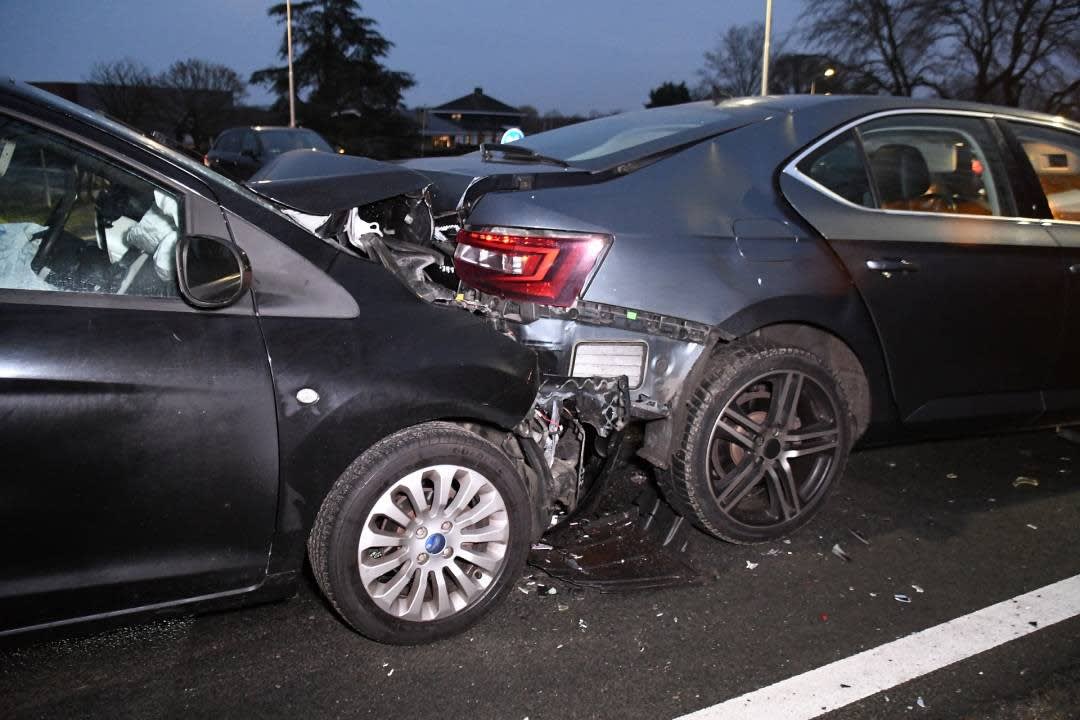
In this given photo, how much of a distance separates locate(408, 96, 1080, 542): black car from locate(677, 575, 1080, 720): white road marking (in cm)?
77

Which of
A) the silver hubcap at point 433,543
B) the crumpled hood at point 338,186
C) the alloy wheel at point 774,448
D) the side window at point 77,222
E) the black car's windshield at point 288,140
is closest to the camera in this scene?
the side window at point 77,222

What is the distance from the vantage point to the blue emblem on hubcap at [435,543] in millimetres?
2744

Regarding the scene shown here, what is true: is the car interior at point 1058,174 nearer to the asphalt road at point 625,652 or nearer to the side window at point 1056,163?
the side window at point 1056,163

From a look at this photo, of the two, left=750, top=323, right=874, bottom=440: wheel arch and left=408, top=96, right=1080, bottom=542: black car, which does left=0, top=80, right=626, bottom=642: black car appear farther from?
left=750, top=323, right=874, bottom=440: wheel arch

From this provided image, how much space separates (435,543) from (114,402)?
1031 millimetres

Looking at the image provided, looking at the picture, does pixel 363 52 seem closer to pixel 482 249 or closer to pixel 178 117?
pixel 178 117

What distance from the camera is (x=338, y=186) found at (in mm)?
3125

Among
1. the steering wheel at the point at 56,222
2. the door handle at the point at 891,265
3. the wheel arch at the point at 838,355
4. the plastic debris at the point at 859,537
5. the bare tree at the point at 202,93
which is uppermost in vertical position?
the bare tree at the point at 202,93

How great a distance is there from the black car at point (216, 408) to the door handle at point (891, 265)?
157 centimetres

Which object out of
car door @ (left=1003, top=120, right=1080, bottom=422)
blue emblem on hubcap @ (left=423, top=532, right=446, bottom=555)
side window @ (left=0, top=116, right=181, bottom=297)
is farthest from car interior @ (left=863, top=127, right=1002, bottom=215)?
side window @ (left=0, top=116, right=181, bottom=297)

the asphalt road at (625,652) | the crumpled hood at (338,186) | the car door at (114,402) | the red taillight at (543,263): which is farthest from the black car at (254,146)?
the asphalt road at (625,652)

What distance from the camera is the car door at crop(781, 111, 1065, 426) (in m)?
3.55

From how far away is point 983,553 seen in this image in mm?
3598

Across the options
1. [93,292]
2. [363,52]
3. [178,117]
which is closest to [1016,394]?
[93,292]
